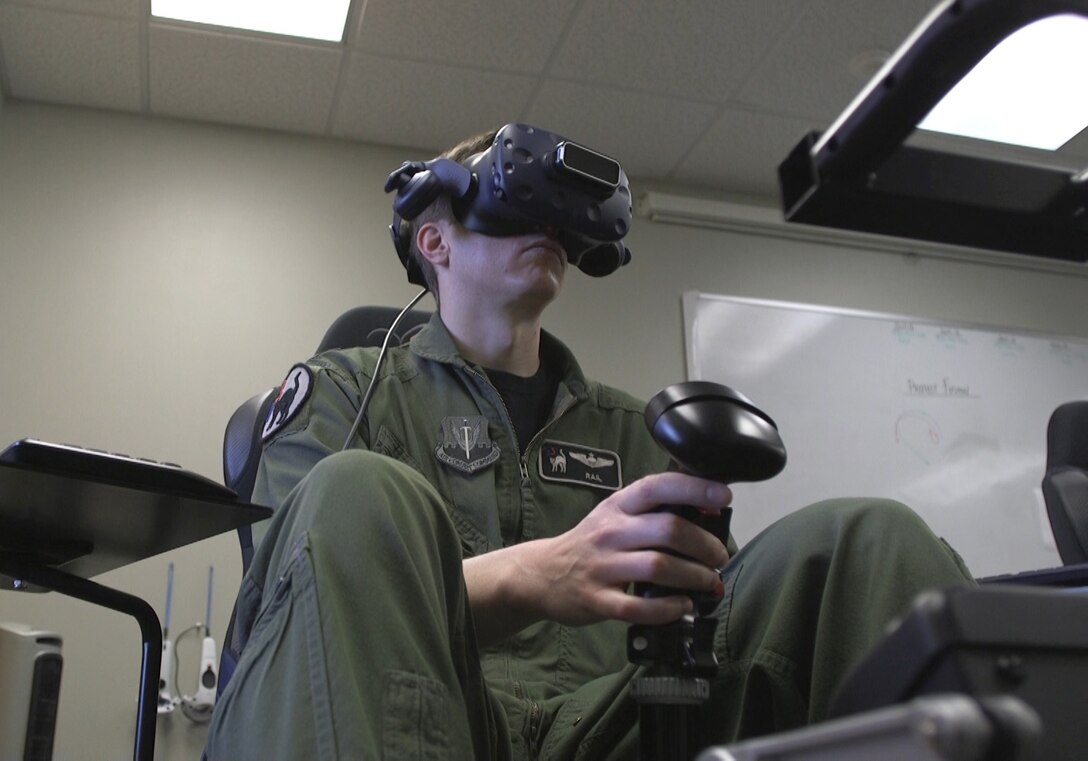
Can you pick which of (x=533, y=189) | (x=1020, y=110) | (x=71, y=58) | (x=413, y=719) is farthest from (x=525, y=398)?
(x=1020, y=110)

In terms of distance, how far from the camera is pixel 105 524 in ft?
3.49

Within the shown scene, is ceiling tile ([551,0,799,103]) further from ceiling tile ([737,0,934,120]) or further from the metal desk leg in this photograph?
the metal desk leg

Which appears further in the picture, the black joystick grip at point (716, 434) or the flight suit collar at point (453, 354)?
the flight suit collar at point (453, 354)

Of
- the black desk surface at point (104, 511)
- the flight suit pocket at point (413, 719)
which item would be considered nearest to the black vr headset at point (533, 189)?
the black desk surface at point (104, 511)

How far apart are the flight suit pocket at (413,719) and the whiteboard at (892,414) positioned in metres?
2.53

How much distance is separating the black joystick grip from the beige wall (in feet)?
7.21

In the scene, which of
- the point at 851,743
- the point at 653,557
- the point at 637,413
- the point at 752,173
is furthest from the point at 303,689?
the point at 752,173

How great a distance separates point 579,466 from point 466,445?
0.15 meters

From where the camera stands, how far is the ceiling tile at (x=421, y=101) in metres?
2.83

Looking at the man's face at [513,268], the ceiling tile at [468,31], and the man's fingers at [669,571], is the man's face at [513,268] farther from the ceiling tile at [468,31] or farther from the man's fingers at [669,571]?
the ceiling tile at [468,31]

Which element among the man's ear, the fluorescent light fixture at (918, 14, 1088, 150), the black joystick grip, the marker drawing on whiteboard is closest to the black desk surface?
the black joystick grip

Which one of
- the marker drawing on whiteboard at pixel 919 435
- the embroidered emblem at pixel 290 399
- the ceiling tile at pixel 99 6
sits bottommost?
the embroidered emblem at pixel 290 399

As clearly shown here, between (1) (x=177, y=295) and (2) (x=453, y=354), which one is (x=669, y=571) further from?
(1) (x=177, y=295)

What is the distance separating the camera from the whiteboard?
321cm
